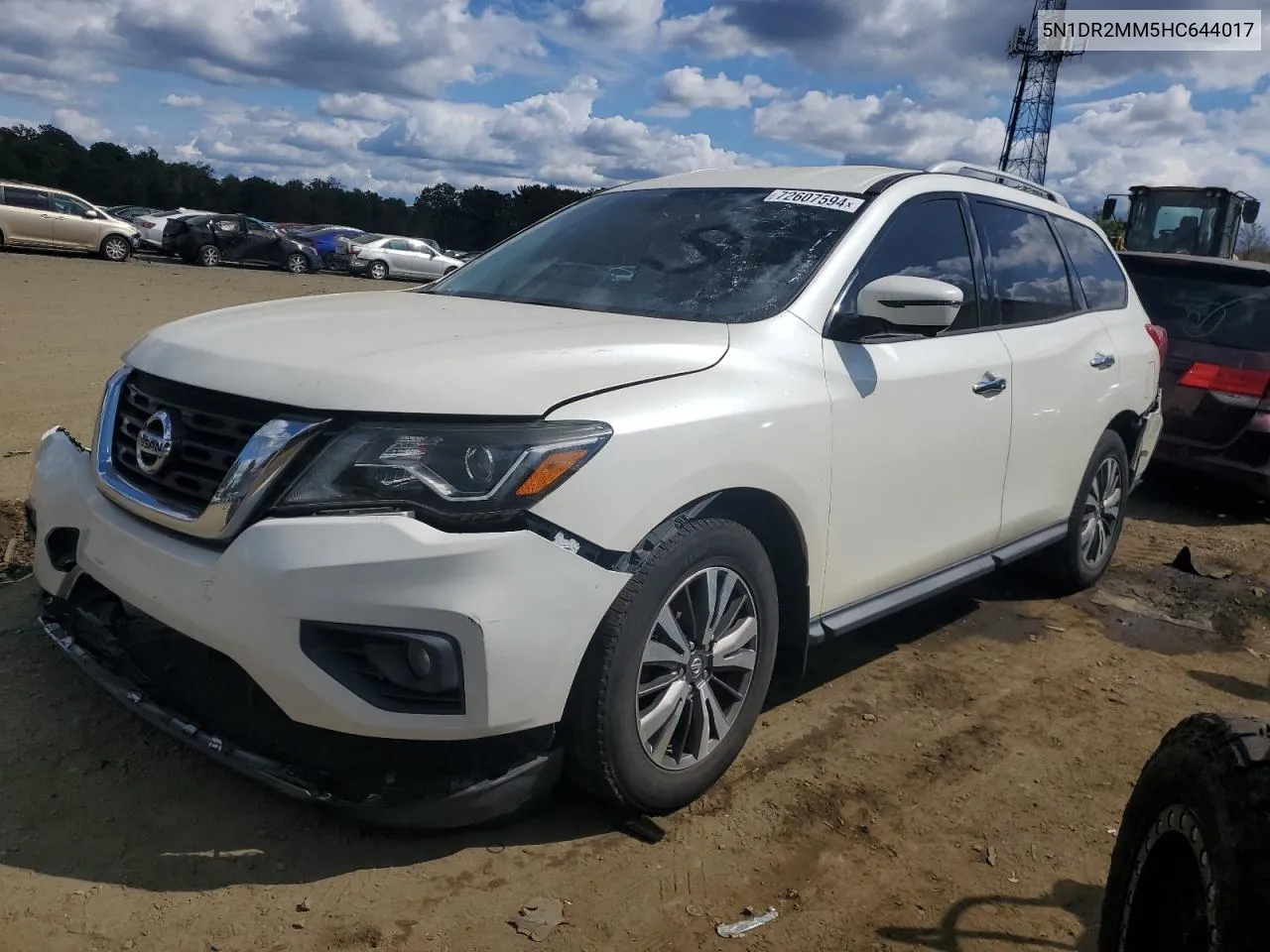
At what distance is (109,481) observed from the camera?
295cm

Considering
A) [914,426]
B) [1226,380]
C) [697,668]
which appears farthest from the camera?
[1226,380]

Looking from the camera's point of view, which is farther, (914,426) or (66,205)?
(66,205)

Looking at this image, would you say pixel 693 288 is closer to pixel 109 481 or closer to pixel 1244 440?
pixel 109 481

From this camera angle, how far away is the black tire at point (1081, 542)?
5141mm

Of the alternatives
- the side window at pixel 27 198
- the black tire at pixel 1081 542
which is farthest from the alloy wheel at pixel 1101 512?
the side window at pixel 27 198

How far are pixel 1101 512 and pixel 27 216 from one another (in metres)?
24.5

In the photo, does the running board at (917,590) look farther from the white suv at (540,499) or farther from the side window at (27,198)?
the side window at (27,198)

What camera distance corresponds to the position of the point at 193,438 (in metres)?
2.74

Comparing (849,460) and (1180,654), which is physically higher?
(849,460)

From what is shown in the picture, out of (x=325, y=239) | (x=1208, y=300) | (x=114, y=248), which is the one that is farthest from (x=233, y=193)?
(x=1208, y=300)

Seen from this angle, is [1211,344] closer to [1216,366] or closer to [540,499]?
[1216,366]

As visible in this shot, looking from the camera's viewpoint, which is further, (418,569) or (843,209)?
(843,209)

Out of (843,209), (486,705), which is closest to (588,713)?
(486,705)

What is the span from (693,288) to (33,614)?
2.67m
